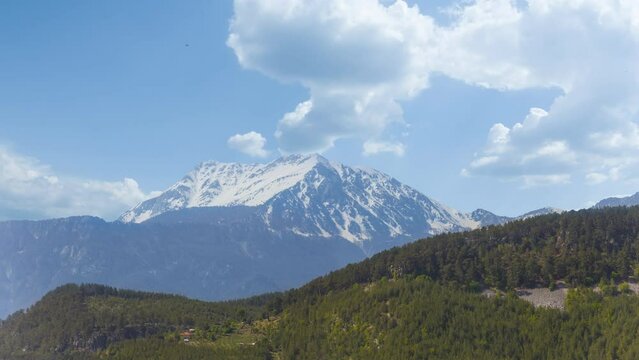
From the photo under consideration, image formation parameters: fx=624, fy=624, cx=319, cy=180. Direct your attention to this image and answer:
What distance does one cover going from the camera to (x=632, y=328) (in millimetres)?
195500

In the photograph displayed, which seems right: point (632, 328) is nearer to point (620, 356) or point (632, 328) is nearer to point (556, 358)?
point (620, 356)

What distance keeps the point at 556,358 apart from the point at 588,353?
10.4 m

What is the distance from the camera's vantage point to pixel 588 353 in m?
200

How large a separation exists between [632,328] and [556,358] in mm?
24958

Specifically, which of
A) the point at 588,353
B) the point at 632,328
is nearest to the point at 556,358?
the point at 588,353

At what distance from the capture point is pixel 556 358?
19962cm

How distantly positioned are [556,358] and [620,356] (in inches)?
757

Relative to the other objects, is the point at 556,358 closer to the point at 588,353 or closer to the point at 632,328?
the point at 588,353

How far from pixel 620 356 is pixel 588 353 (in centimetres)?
1263

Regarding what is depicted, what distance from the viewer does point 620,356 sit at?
18812cm

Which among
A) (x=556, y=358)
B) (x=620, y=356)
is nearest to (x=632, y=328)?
(x=620, y=356)
